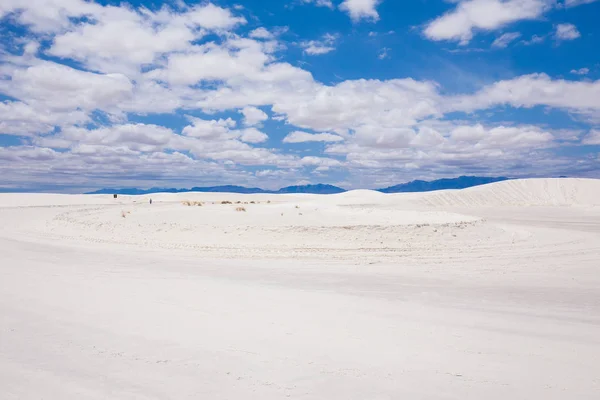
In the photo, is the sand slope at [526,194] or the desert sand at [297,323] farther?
the sand slope at [526,194]

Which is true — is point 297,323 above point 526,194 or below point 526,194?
below

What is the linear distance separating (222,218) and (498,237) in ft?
50.1

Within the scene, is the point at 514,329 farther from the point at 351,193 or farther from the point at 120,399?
the point at 351,193

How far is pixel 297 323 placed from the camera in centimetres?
672

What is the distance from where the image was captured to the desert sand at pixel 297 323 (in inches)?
178

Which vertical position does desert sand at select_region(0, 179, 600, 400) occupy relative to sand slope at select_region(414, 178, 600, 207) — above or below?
below

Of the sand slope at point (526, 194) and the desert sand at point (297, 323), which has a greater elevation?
the sand slope at point (526, 194)

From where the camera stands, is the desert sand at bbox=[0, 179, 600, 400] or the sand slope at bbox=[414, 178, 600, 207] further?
the sand slope at bbox=[414, 178, 600, 207]

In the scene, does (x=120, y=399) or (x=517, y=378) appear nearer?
(x=120, y=399)

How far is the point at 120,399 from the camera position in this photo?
4.04 meters

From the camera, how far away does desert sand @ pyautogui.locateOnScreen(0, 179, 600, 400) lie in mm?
4520

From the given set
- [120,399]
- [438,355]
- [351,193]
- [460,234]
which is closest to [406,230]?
[460,234]

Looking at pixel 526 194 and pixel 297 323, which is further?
pixel 526 194

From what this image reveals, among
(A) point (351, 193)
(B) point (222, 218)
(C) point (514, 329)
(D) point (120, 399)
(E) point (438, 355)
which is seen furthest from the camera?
(A) point (351, 193)
